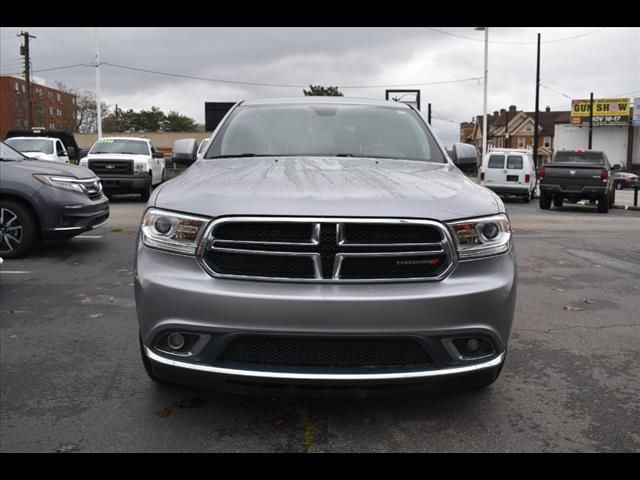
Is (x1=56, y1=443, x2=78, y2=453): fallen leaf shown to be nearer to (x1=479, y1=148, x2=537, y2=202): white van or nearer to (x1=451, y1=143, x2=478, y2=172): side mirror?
(x1=451, y1=143, x2=478, y2=172): side mirror

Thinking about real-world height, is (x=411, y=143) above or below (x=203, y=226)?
above

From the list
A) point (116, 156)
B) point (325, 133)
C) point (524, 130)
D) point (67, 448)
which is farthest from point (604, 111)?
point (67, 448)

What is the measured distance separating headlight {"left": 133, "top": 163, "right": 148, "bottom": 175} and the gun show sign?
57698 mm

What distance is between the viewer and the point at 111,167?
56.0ft

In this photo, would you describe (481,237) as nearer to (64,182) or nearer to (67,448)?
(67,448)

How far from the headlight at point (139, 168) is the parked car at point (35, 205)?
922 cm

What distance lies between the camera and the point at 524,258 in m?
8.37

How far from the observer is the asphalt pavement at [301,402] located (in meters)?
2.91

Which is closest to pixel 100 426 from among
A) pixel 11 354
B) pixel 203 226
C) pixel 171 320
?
pixel 171 320

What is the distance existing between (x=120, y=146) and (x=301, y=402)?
1679cm

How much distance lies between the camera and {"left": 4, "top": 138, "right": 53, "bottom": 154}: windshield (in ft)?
53.9

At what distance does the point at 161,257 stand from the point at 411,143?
7.41 ft

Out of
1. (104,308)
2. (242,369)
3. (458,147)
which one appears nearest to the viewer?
(242,369)
